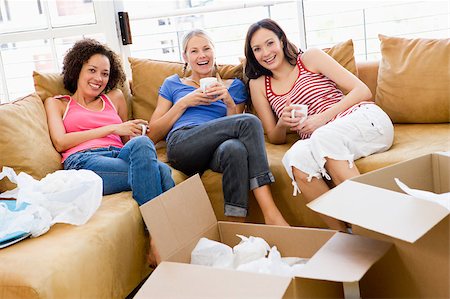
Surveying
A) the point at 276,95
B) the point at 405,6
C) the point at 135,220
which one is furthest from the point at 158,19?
the point at 135,220

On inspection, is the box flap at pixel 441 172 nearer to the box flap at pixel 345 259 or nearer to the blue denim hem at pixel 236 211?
the box flap at pixel 345 259

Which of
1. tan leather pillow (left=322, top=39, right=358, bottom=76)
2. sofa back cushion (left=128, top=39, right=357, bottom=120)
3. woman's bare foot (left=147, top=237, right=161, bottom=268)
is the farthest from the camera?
sofa back cushion (left=128, top=39, right=357, bottom=120)

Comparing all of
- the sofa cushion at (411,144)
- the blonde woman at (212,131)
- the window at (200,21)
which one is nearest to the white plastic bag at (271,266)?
the blonde woman at (212,131)

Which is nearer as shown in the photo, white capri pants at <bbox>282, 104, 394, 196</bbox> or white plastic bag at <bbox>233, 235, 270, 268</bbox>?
white plastic bag at <bbox>233, 235, 270, 268</bbox>

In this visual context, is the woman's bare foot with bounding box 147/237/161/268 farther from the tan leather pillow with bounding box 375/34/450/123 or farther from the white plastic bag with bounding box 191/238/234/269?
the tan leather pillow with bounding box 375/34/450/123

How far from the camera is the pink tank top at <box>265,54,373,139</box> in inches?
92.8

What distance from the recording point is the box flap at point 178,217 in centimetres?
150

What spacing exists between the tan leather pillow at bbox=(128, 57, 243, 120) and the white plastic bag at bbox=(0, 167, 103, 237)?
923mm

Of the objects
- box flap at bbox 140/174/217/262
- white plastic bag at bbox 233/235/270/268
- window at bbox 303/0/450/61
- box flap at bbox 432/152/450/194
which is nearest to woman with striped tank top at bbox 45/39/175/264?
box flap at bbox 140/174/217/262

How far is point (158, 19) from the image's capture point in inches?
133

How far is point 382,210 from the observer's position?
4.01 ft

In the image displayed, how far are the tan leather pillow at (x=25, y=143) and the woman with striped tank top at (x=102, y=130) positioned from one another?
0.06 m

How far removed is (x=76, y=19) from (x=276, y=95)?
4.99ft

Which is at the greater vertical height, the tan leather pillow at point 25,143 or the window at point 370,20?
the window at point 370,20
